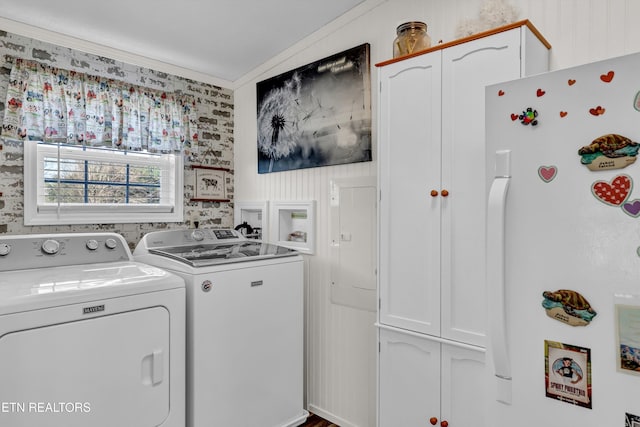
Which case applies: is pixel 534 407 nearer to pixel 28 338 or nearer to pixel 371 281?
pixel 371 281

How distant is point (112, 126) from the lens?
259 cm

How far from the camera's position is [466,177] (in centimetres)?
152

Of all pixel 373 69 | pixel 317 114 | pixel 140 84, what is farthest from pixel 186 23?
pixel 373 69

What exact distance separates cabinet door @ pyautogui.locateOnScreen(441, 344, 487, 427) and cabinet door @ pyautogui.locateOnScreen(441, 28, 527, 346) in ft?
0.24

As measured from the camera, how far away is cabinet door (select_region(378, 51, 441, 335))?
1616mm

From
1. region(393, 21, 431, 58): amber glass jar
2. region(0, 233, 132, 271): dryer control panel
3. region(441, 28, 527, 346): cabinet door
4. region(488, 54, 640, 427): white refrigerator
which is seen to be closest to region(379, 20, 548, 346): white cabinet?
region(441, 28, 527, 346): cabinet door

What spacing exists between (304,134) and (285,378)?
1660 mm

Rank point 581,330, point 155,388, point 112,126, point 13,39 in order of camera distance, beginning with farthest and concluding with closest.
Answer: point 112,126, point 13,39, point 155,388, point 581,330

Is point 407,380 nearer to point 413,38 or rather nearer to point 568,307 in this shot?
point 568,307

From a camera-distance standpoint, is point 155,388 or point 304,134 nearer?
point 155,388

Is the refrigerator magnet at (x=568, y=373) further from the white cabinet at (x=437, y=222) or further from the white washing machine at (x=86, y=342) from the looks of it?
the white washing machine at (x=86, y=342)

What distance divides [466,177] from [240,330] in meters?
1.43

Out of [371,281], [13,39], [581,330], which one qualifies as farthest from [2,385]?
[13,39]

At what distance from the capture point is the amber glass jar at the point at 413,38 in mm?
1771
